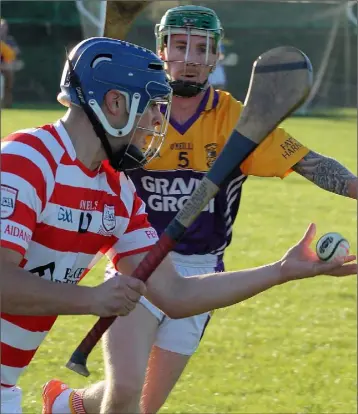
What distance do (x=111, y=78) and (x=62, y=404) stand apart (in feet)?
6.48

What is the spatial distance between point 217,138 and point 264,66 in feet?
5.47

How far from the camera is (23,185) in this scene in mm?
3334

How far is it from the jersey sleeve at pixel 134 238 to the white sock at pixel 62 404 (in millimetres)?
1282

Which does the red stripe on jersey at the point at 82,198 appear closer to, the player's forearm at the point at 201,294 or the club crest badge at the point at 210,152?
the player's forearm at the point at 201,294

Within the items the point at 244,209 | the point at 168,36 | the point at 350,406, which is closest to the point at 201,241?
the point at 168,36

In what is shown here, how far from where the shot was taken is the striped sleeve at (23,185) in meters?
3.32

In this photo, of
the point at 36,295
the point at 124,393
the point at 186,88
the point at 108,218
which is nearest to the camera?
the point at 36,295

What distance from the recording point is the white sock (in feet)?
16.3

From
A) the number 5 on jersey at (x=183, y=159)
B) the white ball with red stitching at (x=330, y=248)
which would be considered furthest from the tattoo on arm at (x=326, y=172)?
the white ball with red stitching at (x=330, y=248)

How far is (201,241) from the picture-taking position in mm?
5203

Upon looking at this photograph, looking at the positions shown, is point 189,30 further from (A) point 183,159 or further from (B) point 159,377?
(B) point 159,377

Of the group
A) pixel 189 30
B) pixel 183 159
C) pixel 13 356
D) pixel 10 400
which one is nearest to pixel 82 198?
pixel 13 356

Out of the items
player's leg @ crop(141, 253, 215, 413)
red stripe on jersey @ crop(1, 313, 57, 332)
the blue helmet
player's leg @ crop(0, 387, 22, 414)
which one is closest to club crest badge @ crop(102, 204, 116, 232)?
Answer: the blue helmet

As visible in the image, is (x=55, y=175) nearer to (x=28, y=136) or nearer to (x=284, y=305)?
(x=28, y=136)
